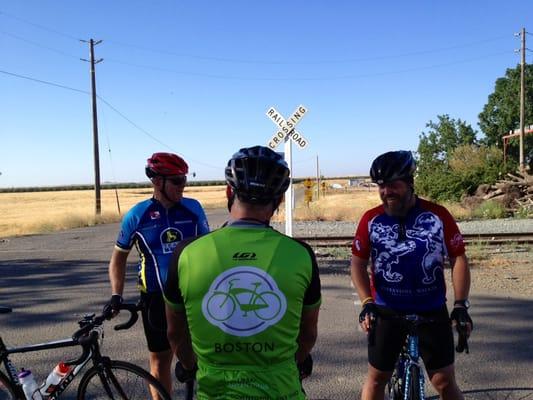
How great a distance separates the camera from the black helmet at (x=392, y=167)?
280 cm

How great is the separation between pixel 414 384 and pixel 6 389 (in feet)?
8.38

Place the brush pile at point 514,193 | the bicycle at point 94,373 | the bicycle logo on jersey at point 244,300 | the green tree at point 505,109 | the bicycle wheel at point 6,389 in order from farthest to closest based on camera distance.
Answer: the green tree at point 505,109 → the brush pile at point 514,193 → the bicycle wheel at point 6,389 → the bicycle at point 94,373 → the bicycle logo on jersey at point 244,300

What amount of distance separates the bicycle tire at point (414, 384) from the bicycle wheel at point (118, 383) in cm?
154

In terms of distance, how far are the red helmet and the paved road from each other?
1992 mm

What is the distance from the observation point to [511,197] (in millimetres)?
22219

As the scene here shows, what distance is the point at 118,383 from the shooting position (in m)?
3.19

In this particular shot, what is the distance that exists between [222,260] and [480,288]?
7.17 meters

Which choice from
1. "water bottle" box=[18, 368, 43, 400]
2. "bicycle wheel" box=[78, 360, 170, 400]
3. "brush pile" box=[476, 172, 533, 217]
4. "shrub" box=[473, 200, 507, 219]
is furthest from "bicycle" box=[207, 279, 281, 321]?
"brush pile" box=[476, 172, 533, 217]

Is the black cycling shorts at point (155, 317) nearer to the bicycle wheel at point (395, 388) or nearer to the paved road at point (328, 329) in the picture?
the paved road at point (328, 329)

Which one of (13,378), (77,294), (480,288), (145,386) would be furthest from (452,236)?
(77,294)

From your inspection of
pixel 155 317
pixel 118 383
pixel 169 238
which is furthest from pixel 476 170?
pixel 118 383

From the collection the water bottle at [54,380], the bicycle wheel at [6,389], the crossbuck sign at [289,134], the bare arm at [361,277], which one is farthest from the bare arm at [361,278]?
the crossbuck sign at [289,134]

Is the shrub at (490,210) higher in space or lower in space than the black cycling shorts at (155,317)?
lower

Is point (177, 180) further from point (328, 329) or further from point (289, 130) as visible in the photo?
point (289, 130)
